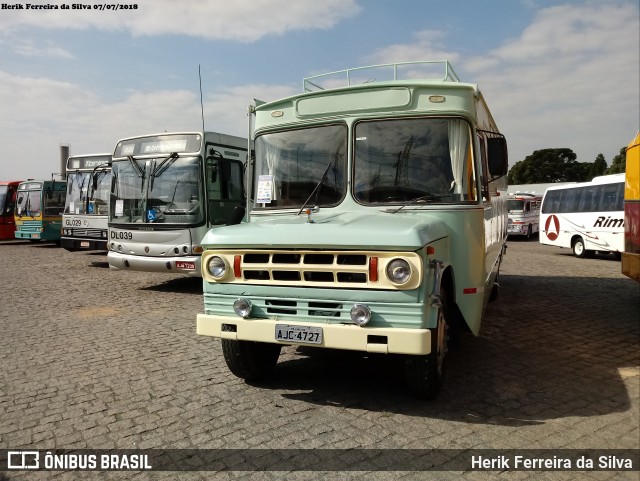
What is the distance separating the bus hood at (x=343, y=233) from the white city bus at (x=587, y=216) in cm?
1556

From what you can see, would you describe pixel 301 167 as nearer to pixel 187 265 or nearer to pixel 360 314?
pixel 360 314

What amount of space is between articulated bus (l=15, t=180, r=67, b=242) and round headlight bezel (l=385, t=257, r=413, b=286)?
22061 mm

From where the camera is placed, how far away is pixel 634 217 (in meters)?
8.56

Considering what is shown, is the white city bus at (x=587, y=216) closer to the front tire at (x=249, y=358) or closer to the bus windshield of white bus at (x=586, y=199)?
the bus windshield of white bus at (x=586, y=199)

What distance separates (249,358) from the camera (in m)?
5.18

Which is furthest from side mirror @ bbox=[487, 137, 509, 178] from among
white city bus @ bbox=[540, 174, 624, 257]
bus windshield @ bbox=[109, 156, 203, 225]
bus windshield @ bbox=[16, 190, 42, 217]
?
bus windshield @ bbox=[16, 190, 42, 217]

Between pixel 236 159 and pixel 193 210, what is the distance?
72.4 inches

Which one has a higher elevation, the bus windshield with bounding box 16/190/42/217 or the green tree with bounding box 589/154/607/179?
the green tree with bounding box 589/154/607/179

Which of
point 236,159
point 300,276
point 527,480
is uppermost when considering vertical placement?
point 236,159

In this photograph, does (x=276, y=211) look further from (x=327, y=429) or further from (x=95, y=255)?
(x=95, y=255)

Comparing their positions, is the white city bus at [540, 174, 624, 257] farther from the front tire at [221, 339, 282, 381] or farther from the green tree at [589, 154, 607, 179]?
the green tree at [589, 154, 607, 179]

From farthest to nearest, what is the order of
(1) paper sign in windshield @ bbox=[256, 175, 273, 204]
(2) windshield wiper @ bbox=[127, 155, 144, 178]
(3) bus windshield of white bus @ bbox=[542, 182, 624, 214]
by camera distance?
(3) bus windshield of white bus @ bbox=[542, 182, 624, 214]
(2) windshield wiper @ bbox=[127, 155, 144, 178]
(1) paper sign in windshield @ bbox=[256, 175, 273, 204]

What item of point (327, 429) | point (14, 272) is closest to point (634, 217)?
point (327, 429)

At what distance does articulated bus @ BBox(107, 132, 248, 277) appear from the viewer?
10.8 metres
